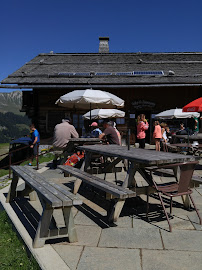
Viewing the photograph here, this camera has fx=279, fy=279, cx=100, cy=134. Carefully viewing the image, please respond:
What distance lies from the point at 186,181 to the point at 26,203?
2747 millimetres

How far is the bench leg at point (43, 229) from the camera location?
3.14 m

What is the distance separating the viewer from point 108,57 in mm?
22250

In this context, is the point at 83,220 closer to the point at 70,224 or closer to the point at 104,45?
the point at 70,224

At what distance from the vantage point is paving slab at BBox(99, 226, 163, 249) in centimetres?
324

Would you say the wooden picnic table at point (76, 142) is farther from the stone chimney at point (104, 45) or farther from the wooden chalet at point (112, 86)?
the stone chimney at point (104, 45)

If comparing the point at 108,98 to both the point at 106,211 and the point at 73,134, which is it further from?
the point at 106,211

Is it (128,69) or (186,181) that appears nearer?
(186,181)

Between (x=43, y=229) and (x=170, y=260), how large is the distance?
1422 millimetres

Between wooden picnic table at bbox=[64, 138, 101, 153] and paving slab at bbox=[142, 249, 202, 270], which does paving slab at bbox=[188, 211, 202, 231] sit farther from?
wooden picnic table at bbox=[64, 138, 101, 153]

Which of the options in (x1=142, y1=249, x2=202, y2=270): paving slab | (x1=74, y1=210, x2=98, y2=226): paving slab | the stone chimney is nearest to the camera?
(x1=142, y1=249, x2=202, y2=270): paving slab

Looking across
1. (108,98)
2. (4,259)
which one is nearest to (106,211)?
(4,259)

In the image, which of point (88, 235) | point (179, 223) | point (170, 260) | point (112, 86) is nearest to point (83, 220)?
point (88, 235)

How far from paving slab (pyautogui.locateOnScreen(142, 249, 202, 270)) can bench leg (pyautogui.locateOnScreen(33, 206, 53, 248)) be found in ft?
3.69

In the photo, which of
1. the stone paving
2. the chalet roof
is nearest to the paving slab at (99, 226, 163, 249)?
the stone paving
